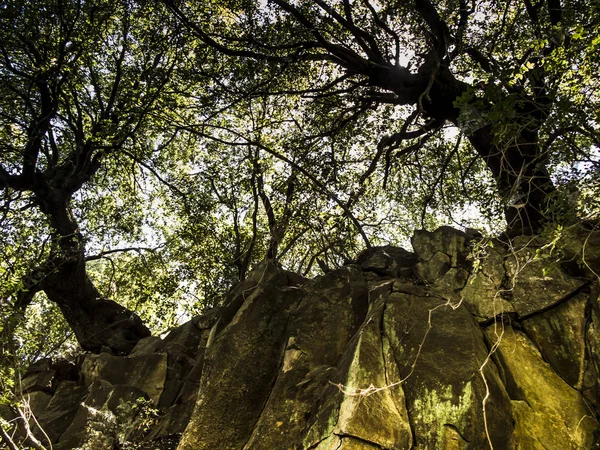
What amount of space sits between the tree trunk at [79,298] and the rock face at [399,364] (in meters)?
3.46

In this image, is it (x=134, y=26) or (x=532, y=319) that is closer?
(x=532, y=319)

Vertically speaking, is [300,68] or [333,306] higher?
[300,68]

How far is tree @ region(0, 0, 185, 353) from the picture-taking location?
11.5m

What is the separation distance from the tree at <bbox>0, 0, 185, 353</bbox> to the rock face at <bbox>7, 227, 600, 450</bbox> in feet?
14.7

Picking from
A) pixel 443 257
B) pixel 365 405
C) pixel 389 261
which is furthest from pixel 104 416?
pixel 443 257

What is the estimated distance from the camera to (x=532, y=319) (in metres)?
6.30

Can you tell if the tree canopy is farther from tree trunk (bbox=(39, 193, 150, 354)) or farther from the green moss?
the green moss

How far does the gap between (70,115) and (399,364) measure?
45.5ft

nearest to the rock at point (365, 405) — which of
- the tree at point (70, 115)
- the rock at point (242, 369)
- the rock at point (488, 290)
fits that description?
the rock at point (242, 369)

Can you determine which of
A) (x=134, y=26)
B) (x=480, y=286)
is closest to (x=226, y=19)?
(x=134, y=26)

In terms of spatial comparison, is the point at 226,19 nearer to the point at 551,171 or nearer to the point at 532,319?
the point at 551,171

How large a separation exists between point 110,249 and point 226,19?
9438 millimetres

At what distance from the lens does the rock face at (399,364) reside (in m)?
5.07

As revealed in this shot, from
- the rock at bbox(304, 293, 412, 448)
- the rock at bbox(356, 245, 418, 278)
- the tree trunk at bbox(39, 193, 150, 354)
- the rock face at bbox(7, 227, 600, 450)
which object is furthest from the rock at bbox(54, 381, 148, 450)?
the rock at bbox(356, 245, 418, 278)
